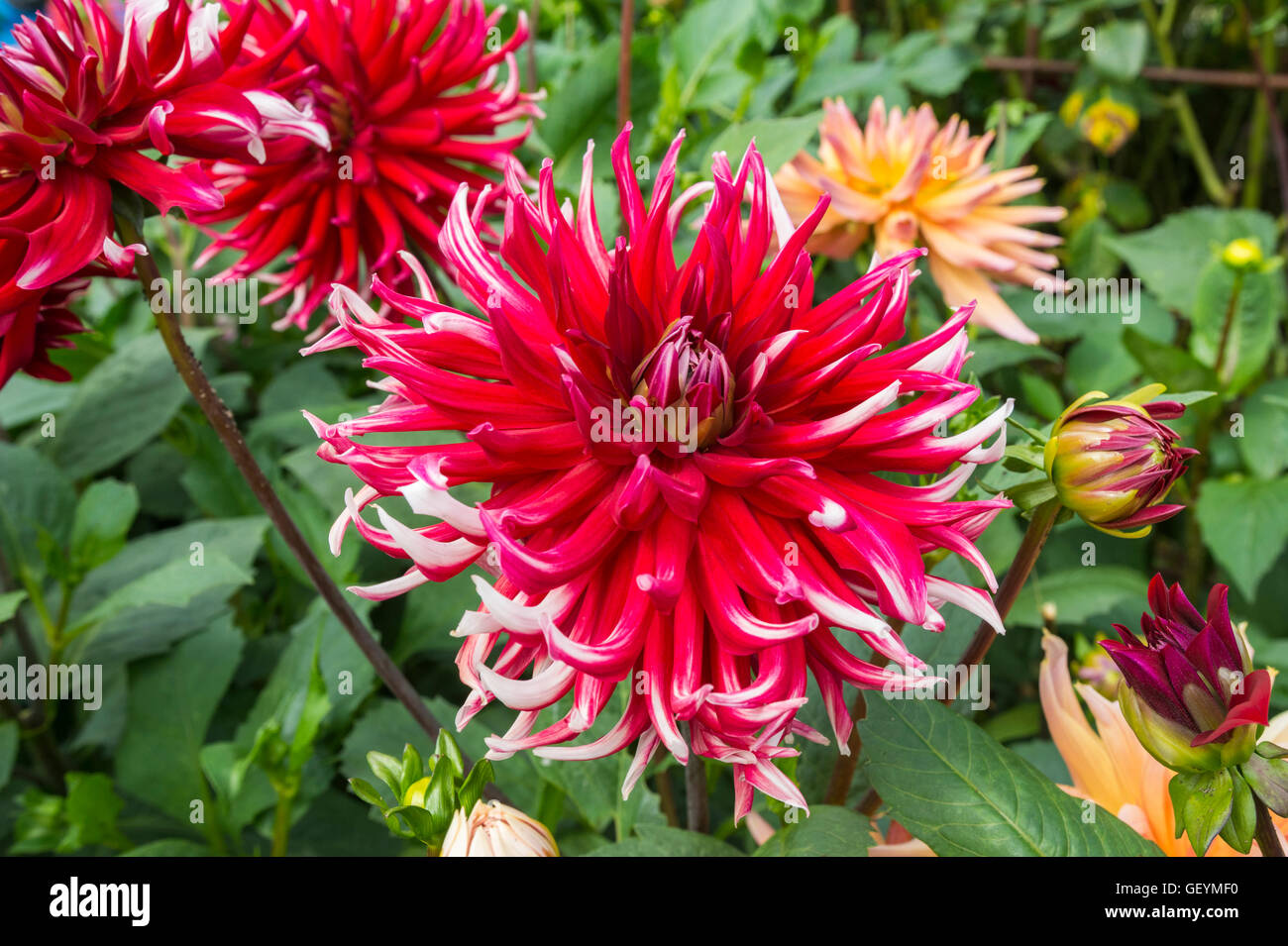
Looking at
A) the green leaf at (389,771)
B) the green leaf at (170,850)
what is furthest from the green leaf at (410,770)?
the green leaf at (170,850)

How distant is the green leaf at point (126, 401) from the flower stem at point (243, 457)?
0.45 metres

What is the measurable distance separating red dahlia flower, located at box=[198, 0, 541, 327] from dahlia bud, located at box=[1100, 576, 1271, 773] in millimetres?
571

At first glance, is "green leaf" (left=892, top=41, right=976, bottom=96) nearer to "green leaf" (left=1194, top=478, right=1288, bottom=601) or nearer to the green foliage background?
the green foliage background

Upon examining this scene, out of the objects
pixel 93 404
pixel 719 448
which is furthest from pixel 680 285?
pixel 93 404

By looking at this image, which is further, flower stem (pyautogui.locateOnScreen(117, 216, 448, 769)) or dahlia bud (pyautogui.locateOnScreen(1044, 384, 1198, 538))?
flower stem (pyautogui.locateOnScreen(117, 216, 448, 769))

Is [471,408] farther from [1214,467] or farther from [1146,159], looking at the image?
[1146,159]

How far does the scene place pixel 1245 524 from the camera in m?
1.09

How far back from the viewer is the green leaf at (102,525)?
1.00m

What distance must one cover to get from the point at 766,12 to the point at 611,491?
4.15ft

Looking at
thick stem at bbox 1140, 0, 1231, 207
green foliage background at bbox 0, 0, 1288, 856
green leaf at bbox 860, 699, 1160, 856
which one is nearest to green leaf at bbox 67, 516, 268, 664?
green foliage background at bbox 0, 0, 1288, 856

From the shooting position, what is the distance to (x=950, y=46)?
1.66 m

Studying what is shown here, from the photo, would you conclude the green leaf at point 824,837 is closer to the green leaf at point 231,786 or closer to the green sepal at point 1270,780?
the green sepal at point 1270,780

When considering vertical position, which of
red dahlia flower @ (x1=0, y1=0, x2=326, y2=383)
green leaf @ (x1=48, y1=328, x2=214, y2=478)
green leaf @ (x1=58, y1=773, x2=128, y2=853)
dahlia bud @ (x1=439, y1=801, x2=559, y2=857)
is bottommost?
green leaf @ (x1=58, y1=773, x2=128, y2=853)

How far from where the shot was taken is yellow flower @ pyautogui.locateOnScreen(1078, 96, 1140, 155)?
1.72 m
